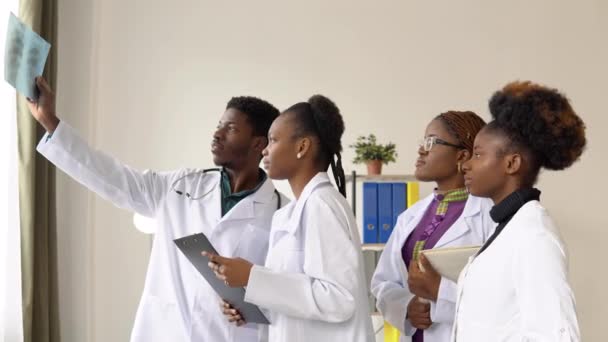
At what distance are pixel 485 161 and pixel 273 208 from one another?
2.84 ft

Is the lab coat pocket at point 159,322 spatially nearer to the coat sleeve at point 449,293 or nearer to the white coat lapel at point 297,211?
the white coat lapel at point 297,211

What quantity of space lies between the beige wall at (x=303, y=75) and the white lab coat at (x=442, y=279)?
2313mm

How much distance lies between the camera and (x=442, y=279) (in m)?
1.98

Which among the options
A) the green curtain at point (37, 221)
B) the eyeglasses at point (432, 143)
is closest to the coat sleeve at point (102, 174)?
the eyeglasses at point (432, 143)

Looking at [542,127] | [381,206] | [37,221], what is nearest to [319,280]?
[542,127]

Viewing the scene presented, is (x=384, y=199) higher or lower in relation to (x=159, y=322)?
higher

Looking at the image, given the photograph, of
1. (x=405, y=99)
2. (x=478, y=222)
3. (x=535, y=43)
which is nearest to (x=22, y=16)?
(x=405, y=99)

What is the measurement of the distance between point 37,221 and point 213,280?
6.98 feet

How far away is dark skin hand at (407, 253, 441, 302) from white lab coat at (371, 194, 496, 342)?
19 millimetres

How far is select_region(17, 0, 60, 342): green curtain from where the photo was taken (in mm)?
3627

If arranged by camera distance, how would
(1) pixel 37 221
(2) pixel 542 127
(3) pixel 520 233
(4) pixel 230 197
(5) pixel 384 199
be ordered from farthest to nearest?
(5) pixel 384 199 → (1) pixel 37 221 → (4) pixel 230 197 → (2) pixel 542 127 → (3) pixel 520 233

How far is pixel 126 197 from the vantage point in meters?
2.29

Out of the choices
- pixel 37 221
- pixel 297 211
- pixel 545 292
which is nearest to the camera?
pixel 545 292

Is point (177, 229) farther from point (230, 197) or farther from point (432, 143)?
point (432, 143)
